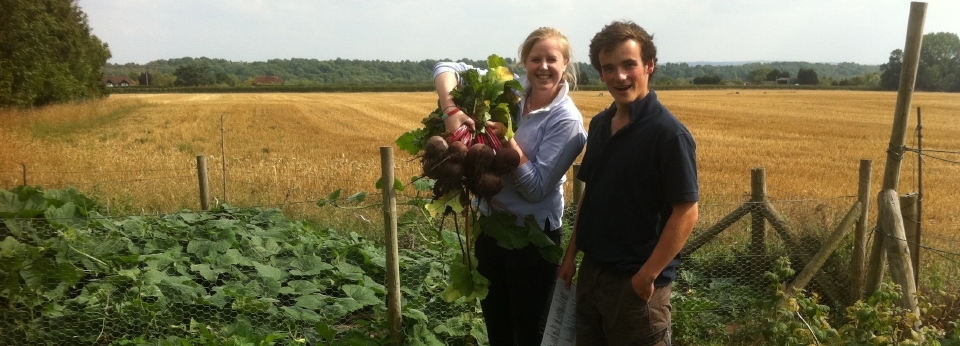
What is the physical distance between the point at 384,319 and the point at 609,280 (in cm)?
197

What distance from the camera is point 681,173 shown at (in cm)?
224

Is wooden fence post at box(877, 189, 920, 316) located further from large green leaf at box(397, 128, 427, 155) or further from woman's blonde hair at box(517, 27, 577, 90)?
large green leaf at box(397, 128, 427, 155)

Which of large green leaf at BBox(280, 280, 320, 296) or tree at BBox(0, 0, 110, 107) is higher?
tree at BBox(0, 0, 110, 107)

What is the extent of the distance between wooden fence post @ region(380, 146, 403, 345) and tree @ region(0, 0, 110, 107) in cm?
2925

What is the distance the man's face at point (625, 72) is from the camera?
2.36 m

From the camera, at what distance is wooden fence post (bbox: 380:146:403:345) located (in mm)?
3736

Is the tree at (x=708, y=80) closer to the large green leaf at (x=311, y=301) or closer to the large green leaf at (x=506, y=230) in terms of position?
the large green leaf at (x=311, y=301)

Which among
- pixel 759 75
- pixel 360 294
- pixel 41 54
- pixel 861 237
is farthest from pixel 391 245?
pixel 759 75

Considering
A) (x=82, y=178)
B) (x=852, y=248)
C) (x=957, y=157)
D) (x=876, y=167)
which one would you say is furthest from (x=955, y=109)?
(x=82, y=178)

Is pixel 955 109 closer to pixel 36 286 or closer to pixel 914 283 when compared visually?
pixel 914 283

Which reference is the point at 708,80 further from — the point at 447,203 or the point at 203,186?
the point at 447,203

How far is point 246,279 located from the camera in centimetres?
429

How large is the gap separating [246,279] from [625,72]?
2971 mm

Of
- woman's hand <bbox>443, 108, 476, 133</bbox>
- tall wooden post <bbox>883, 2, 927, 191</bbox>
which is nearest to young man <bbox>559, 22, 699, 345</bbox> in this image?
woman's hand <bbox>443, 108, 476, 133</bbox>
